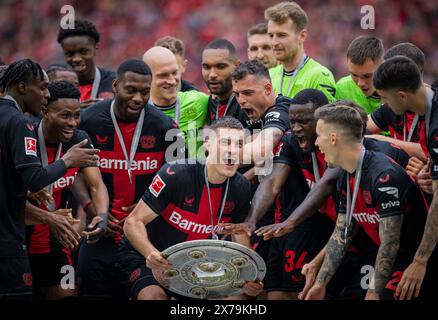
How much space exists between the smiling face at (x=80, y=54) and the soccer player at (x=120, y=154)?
1061 millimetres

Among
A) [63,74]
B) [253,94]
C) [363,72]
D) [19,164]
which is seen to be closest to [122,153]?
[63,74]

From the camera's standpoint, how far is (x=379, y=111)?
7.81 meters

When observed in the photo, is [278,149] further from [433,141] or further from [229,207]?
[433,141]

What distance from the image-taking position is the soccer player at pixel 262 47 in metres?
9.62

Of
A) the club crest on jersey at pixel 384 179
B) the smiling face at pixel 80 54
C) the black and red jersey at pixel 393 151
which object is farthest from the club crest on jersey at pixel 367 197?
the smiling face at pixel 80 54

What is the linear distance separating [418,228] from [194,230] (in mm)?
1620

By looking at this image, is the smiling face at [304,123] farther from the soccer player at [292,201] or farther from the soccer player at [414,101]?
the soccer player at [414,101]

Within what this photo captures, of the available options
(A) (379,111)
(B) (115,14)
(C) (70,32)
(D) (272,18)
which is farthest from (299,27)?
(B) (115,14)

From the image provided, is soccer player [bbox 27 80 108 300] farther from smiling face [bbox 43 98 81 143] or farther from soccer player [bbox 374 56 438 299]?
soccer player [bbox 374 56 438 299]

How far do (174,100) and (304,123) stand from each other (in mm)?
1695

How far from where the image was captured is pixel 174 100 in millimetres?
8742

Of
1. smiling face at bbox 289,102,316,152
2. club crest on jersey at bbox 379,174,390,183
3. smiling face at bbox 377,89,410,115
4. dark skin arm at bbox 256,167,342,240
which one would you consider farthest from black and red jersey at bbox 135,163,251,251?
smiling face at bbox 377,89,410,115

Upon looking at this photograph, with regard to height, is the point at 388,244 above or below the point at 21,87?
below

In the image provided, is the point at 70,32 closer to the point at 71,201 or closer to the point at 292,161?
the point at 71,201
